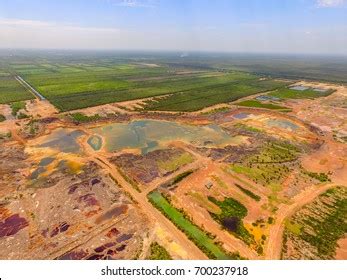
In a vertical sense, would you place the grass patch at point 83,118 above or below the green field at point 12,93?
below

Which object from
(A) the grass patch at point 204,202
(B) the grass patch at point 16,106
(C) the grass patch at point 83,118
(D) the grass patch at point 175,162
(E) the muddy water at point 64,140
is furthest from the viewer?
(B) the grass patch at point 16,106

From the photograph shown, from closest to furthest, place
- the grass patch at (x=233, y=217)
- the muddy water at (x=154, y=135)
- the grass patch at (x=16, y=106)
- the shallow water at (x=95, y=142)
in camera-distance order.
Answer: the grass patch at (x=233, y=217), the shallow water at (x=95, y=142), the muddy water at (x=154, y=135), the grass patch at (x=16, y=106)

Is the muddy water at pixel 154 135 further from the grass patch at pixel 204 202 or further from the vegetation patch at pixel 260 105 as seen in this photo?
the vegetation patch at pixel 260 105

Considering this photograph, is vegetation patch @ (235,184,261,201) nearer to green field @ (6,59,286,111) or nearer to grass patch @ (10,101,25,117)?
green field @ (6,59,286,111)

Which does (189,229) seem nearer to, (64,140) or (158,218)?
(158,218)

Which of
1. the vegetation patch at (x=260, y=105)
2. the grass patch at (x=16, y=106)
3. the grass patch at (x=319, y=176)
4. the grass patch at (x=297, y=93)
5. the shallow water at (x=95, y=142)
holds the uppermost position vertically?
the grass patch at (x=297, y=93)

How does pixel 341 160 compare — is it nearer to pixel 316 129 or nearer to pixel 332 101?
pixel 316 129

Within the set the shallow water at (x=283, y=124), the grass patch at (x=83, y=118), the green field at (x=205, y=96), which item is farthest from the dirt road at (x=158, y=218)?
the shallow water at (x=283, y=124)

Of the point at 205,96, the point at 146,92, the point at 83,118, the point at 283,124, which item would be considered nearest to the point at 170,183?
the point at 83,118
